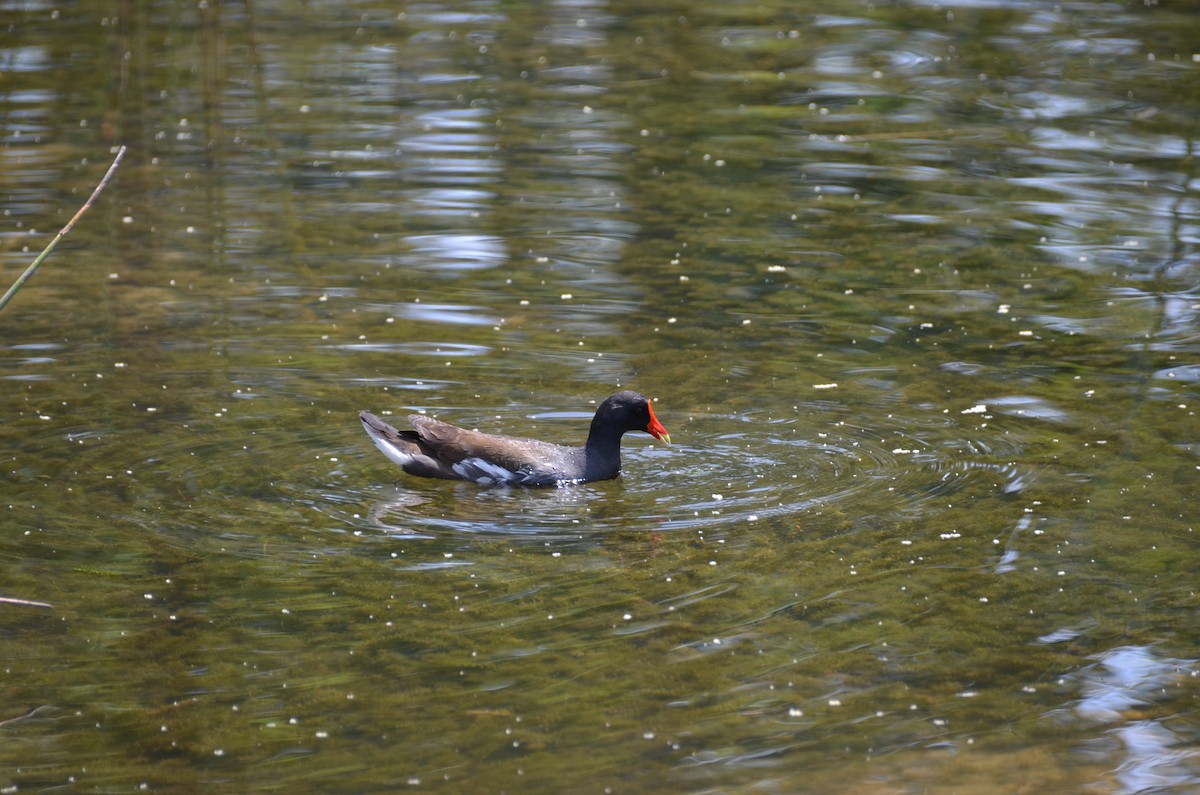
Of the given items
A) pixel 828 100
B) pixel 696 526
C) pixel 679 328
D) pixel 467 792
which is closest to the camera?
pixel 467 792

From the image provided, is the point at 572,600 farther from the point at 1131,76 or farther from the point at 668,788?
the point at 1131,76

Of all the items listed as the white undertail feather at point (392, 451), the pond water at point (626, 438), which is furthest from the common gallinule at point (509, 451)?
the pond water at point (626, 438)

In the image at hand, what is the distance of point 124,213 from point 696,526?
24.7 ft

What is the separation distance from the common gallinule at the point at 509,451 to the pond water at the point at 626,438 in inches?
4.9

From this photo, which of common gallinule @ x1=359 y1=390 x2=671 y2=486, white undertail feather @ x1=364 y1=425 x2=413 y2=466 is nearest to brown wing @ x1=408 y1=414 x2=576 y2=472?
common gallinule @ x1=359 y1=390 x2=671 y2=486

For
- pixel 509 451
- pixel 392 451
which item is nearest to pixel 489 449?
pixel 509 451

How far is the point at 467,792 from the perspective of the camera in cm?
602

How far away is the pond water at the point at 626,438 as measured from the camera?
6547 millimetres

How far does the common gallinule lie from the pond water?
0.12 meters

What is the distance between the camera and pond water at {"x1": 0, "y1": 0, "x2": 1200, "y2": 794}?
21.5 ft

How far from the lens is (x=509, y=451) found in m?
8.98

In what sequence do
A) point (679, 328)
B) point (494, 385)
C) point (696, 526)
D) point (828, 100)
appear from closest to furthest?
point (696, 526) < point (494, 385) < point (679, 328) < point (828, 100)

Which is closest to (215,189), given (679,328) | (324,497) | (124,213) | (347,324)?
(124,213)

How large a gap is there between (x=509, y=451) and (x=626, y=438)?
1330 mm
